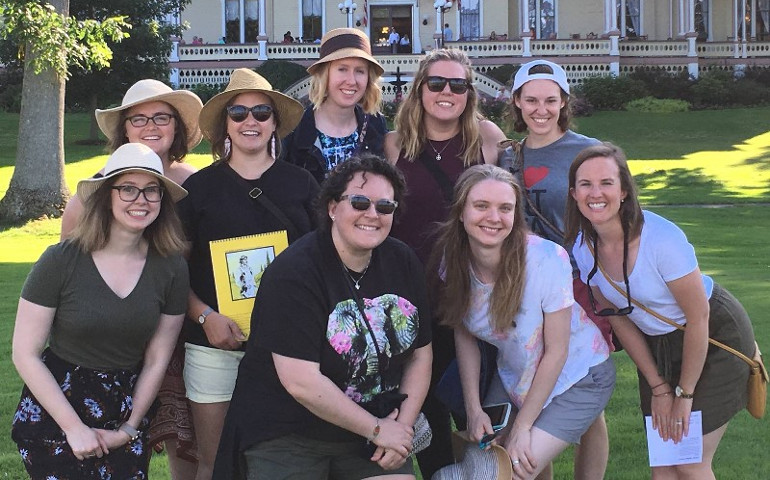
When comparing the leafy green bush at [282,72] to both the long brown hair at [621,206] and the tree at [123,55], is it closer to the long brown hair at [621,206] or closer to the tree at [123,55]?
the tree at [123,55]

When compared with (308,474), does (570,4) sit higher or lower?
higher

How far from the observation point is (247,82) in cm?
479

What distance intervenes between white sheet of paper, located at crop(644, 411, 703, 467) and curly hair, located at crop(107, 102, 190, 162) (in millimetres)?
2928

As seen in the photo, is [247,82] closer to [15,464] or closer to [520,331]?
[520,331]

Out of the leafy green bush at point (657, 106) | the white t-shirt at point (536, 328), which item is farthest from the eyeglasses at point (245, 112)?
the leafy green bush at point (657, 106)

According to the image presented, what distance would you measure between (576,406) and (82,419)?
233 cm

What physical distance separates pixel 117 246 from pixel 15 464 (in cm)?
232

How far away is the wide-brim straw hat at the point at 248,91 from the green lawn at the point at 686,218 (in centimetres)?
236

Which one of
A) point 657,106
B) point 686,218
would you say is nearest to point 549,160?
point 686,218

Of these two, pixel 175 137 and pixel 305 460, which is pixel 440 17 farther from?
pixel 305 460

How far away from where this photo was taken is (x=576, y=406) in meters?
4.50

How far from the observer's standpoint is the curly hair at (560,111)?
5203mm

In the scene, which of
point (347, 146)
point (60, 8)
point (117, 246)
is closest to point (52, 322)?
point (117, 246)

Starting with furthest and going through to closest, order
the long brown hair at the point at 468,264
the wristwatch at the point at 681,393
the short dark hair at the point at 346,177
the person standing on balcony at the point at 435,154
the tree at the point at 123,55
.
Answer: the tree at the point at 123,55 < the person standing on balcony at the point at 435,154 < the wristwatch at the point at 681,393 < the long brown hair at the point at 468,264 < the short dark hair at the point at 346,177
